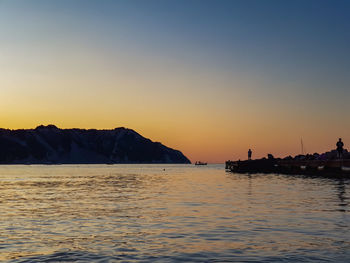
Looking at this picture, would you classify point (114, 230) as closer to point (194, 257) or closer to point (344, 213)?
point (194, 257)

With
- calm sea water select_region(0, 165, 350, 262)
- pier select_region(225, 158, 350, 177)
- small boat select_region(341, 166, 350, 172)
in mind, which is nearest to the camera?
calm sea water select_region(0, 165, 350, 262)

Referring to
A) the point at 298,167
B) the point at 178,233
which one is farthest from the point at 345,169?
the point at 178,233

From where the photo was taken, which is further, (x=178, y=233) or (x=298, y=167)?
(x=298, y=167)

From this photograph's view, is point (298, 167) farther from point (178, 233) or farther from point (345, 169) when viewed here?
point (178, 233)

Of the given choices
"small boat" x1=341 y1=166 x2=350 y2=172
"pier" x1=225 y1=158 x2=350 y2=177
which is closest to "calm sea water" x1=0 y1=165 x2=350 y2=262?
"small boat" x1=341 y1=166 x2=350 y2=172

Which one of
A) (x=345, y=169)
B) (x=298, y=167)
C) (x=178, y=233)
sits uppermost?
(x=298, y=167)

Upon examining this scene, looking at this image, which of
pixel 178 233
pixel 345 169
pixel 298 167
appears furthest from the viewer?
pixel 298 167

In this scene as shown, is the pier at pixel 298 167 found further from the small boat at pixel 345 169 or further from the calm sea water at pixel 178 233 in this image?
the calm sea water at pixel 178 233

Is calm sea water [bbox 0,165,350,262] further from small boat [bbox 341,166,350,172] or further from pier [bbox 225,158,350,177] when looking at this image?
pier [bbox 225,158,350,177]

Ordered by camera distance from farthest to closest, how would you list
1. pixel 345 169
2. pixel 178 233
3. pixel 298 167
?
A: pixel 298 167 < pixel 345 169 < pixel 178 233

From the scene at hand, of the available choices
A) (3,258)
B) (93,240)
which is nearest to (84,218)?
(93,240)

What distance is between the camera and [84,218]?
951 inches

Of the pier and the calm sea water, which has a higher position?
the pier

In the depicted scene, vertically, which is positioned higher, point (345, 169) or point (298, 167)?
point (298, 167)
